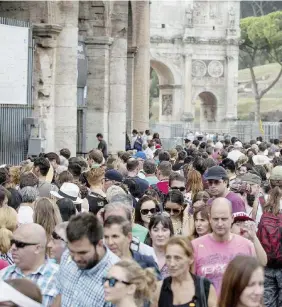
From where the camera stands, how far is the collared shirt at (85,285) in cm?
743

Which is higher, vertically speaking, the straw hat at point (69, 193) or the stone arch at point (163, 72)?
the stone arch at point (163, 72)

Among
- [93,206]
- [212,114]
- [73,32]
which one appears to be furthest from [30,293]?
[212,114]

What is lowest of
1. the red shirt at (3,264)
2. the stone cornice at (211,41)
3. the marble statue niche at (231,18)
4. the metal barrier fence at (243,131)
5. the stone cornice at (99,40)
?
the metal barrier fence at (243,131)

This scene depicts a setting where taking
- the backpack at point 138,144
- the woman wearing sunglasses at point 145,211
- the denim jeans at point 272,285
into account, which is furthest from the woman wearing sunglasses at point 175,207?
the backpack at point 138,144

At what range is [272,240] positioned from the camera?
448 inches

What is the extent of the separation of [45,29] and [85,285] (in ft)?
59.2

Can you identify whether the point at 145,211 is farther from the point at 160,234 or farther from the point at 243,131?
the point at 243,131

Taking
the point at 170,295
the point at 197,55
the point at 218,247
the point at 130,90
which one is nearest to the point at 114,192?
the point at 218,247

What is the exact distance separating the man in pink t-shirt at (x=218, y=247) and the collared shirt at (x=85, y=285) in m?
1.66

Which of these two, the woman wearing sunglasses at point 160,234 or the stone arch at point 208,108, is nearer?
the woman wearing sunglasses at point 160,234

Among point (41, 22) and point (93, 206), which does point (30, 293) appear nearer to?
point (93, 206)

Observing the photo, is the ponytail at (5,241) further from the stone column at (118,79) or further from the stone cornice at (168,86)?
the stone cornice at (168,86)

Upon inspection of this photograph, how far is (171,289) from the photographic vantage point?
26.3 feet

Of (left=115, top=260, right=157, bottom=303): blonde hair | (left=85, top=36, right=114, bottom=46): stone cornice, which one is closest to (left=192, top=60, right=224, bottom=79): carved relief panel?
(left=85, top=36, right=114, bottom=46): stone cornice
